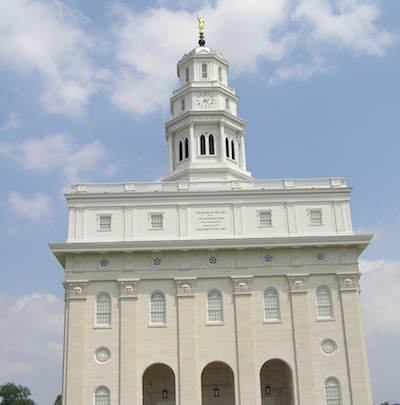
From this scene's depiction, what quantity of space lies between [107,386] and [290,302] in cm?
1360

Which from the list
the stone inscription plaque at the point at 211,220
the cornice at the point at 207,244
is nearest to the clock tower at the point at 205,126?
the stone inscription plaque at the point at 211,220

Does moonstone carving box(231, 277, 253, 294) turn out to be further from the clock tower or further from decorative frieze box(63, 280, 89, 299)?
decorative frieze box(63, 280, 89, 299)

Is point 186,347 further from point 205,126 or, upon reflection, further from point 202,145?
point 205,126

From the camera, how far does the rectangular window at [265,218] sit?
44.6m

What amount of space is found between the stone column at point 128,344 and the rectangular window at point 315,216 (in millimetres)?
13235

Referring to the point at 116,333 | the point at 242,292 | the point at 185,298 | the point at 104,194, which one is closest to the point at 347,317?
the point at 242,292

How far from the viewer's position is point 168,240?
141 feet

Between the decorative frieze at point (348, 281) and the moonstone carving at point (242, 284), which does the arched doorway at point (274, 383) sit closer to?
the moonstone carving at point (242, 284)

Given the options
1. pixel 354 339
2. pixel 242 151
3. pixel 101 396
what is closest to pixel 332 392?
pixel 354 339

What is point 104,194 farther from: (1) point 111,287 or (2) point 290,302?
(2) point 290,302

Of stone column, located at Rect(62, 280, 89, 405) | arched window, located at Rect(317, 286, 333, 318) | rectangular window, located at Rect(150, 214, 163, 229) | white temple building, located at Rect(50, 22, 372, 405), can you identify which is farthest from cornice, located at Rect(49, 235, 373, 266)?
arched window, located at Rect(317, 286, 333, 318)

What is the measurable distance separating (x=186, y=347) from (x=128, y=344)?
3.89 metres

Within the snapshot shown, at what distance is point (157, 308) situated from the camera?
42750 mm

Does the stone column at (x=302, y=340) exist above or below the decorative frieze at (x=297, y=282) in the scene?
below
